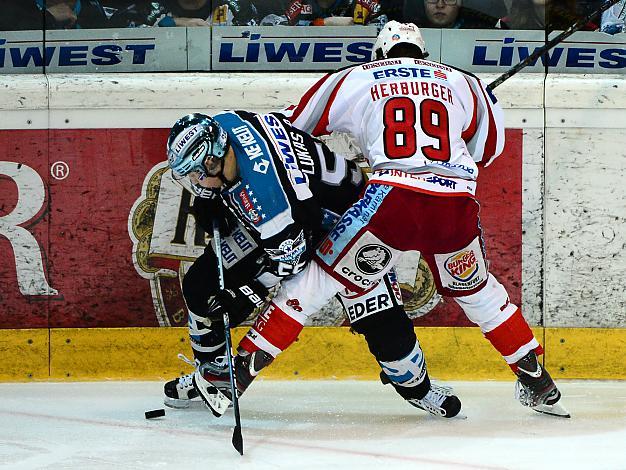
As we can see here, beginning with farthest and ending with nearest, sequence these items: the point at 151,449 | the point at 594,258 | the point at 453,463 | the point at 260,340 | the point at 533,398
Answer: the point at 594,258 < the point at 533,398 < the point at 260,340 < the point at 151,449 < the point at 453,463

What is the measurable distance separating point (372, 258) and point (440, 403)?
616mm

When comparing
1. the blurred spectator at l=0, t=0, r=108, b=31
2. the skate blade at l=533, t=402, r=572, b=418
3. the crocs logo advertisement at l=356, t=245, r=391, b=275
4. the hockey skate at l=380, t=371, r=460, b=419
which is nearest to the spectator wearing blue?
the blurred spectator at l=0, t=0, r=108, b=31

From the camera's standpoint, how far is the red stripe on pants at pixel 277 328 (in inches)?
118

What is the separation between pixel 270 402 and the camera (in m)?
3.61

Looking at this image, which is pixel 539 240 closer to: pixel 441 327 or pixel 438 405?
pixel 441 327

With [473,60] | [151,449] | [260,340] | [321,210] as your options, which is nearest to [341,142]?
[473,60]

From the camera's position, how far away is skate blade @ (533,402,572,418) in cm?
327

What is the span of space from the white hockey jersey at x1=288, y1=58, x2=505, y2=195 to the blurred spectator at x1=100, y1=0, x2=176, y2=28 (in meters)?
1.43

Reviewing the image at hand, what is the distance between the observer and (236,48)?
14.1 ft

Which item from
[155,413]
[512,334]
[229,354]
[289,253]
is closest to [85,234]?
[155,413]

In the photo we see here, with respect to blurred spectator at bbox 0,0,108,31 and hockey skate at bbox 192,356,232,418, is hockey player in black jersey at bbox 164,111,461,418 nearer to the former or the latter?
hockey skate at bbox 192,356,232,418

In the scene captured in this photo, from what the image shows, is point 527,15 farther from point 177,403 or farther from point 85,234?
point 177,403

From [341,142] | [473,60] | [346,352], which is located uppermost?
[473,60]

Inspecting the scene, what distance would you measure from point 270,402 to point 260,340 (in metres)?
0.66
